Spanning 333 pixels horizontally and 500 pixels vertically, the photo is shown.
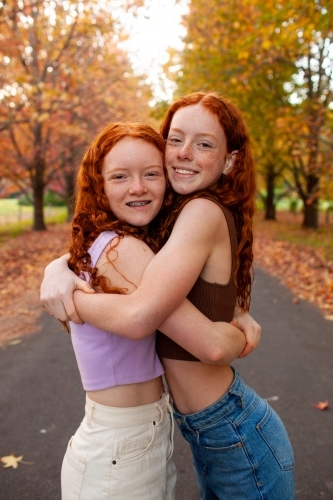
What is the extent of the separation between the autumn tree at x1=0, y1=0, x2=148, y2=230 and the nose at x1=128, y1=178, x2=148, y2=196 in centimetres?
749

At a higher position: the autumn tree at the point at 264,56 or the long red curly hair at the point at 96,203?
the autumn tree at the point at 264,56

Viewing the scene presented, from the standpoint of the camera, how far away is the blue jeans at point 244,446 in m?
1.66

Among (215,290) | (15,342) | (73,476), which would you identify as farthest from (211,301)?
(15,342)

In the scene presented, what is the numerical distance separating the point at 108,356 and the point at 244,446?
610mm

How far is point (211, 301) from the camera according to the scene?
169 cm

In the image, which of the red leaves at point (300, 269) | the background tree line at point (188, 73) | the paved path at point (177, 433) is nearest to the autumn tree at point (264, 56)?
the background tree line at point (188, 73)

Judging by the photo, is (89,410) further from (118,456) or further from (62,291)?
(62,291)

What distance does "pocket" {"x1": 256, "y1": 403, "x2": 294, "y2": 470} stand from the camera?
168 cm

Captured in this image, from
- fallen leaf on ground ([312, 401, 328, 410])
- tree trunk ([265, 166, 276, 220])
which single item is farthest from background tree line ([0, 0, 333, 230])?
fallen leaf on ground ([312, 401, 328, 410])

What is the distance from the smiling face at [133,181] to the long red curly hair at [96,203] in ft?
0.08

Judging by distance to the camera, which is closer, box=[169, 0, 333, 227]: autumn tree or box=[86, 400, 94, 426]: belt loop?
box=[86, 400, 94, 426]: belt loop

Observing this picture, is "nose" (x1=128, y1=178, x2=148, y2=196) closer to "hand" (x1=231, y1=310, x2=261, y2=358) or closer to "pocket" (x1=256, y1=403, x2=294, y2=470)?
"hand" (x1=231, y1=310, x2=261, y2=358)

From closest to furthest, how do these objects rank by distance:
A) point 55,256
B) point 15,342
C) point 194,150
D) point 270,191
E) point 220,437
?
point 220,437 < point 194,150 < point 15,342 < point 55,256 < point 270,191

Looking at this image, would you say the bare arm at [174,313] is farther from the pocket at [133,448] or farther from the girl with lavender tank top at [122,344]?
the pocket at [133,448]
